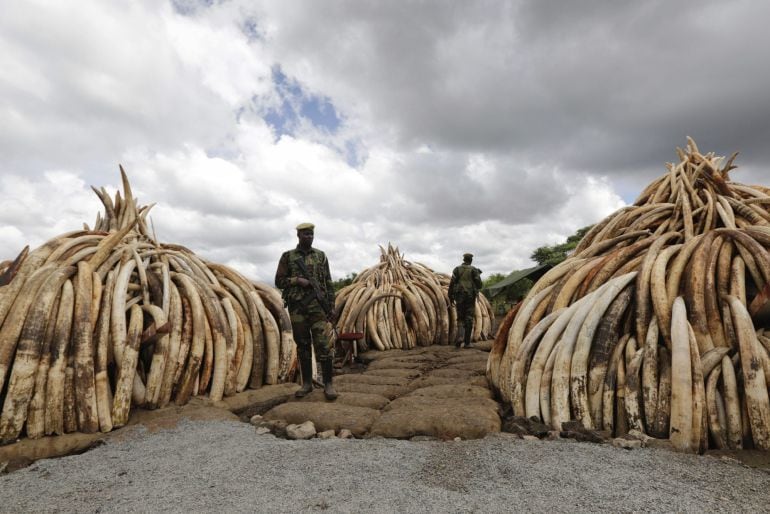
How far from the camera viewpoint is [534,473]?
2.61 meters

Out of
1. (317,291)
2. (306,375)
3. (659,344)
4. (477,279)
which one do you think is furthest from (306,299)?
(477,279)

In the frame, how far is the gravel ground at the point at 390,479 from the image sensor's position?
2297mm

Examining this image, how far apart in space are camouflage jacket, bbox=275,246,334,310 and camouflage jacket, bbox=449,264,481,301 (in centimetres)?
486

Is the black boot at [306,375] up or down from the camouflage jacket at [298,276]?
down

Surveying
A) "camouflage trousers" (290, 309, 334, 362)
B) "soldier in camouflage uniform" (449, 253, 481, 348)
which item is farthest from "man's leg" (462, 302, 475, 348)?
"camouflage trousers" (290, 309, 334, 362)

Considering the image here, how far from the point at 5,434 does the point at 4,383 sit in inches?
16.7

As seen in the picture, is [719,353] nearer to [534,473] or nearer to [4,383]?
[534,473]

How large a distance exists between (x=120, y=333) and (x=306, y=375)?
80.2 inches

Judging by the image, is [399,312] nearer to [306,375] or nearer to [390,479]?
[306,375]

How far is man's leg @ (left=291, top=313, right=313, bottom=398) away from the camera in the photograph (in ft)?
17.2

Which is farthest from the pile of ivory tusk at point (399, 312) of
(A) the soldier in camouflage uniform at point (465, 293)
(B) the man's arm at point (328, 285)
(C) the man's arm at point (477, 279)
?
(B) the man's arm at point (328, 285)

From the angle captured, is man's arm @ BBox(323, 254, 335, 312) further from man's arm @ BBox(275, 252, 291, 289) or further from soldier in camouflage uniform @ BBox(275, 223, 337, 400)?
man's arm @ BBox(275, 252, 291, 289)

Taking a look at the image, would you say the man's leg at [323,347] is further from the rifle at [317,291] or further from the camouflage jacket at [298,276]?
the camouflage jacket at [298,276]

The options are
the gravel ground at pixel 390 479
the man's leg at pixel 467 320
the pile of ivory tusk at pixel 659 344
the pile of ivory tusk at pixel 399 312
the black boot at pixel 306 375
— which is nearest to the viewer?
the gravel ground at pixel 390 479
